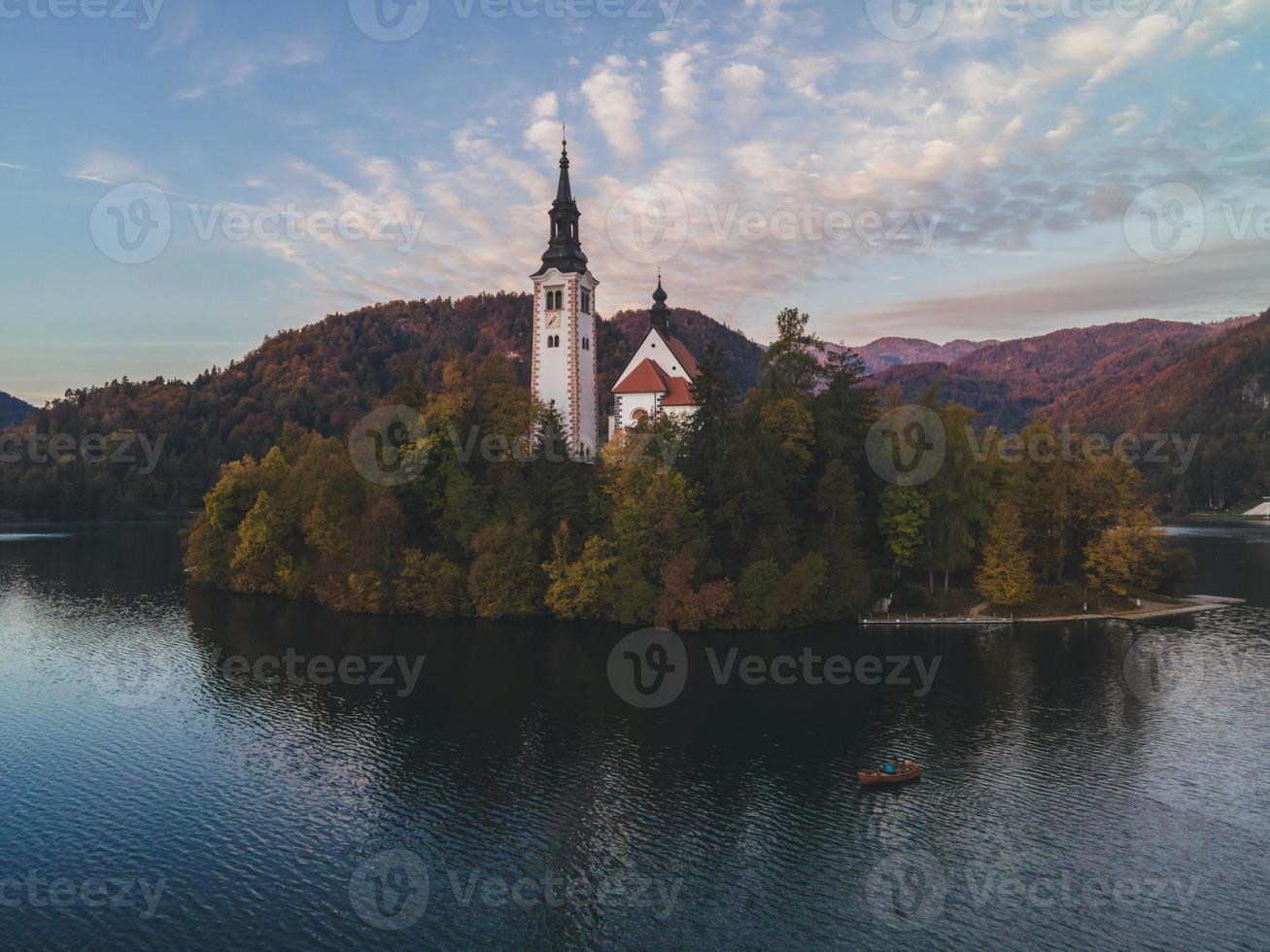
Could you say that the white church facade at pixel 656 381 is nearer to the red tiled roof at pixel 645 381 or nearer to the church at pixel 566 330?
the red tiled roof at pixel 645 381

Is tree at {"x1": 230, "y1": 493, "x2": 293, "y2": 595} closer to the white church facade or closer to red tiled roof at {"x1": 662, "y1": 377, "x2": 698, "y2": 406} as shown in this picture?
the white church facade

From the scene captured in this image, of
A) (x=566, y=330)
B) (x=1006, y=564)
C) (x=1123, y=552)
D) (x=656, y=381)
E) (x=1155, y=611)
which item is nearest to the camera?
(x=1006, y=564)

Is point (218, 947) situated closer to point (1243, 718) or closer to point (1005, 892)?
point (1005, 892)

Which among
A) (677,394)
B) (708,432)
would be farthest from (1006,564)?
(677,394)

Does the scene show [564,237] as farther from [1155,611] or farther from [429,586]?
[1155,611]

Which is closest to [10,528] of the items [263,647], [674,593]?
[263,647]

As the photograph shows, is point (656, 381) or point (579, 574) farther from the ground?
point (656, 381)

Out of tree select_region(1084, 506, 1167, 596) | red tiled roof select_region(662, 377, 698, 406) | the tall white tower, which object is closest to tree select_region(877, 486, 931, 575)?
tree select_region(1084, 506, 1167, 596)
